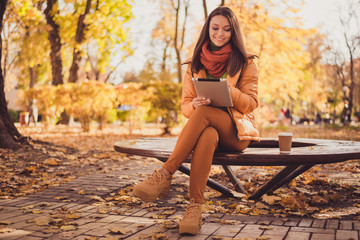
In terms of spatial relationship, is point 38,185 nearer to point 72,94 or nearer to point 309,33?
point 72,94

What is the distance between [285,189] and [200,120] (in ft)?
6.57

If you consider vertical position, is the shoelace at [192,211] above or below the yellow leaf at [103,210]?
above

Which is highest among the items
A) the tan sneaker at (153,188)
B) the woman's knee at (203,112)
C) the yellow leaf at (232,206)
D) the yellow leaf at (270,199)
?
the woman's knee at (203,112)

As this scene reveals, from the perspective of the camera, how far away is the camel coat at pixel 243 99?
10.7ft

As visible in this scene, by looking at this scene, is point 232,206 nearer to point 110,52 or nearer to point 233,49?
point 233,49

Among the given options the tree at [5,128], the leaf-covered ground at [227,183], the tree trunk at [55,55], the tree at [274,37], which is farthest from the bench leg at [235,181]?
the tree trunk at [55,55]

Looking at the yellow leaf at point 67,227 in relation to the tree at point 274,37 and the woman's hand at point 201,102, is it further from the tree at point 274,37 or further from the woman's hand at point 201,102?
the tree at point 274,37

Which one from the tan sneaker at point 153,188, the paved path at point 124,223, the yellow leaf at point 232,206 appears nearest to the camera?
the paved path at point 124,223

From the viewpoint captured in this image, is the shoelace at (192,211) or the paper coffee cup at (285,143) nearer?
the shoelace at (192,211)

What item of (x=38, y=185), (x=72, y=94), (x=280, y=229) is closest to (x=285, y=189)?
(x=280, y=229)

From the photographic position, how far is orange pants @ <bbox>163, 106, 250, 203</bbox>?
300cm

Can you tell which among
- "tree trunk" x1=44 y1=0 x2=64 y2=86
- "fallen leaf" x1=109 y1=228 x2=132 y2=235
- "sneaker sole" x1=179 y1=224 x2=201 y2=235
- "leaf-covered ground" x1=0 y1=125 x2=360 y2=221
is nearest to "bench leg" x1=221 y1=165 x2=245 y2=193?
"leaf-covered ground" x1=0 y1=125 x2=360 y2=221

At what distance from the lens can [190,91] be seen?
11.9 ft

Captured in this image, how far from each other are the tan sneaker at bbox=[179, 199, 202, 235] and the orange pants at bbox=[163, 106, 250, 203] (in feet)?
0.21
